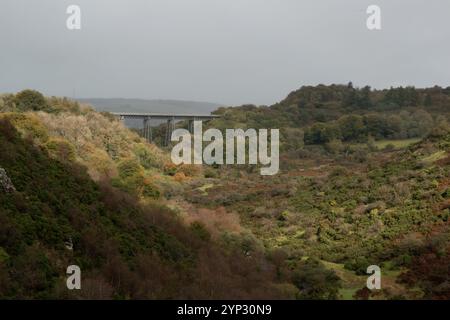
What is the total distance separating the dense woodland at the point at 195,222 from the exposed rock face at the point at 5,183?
0.51m

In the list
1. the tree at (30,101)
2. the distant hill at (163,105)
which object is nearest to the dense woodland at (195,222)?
the tree at (30,101)

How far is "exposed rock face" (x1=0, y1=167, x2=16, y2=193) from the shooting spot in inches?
634

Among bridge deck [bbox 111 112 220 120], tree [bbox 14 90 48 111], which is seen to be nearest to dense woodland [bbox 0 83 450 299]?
tree [bbox 14 90 48 111]

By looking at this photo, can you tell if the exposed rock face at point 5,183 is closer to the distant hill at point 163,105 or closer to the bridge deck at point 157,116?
the bridge deck at point 157,116

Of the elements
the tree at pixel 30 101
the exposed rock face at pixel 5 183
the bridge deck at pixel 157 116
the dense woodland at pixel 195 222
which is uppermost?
the tree at pixel 30 101

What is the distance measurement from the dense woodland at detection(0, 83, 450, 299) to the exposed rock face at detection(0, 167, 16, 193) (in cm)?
51

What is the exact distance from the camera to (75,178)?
21.9 m

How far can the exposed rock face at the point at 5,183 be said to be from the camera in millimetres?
16109

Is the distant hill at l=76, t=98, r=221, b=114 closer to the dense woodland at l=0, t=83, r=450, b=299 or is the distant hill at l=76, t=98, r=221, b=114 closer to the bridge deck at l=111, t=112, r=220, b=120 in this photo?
the bridge deck at l=111, t=112, r=220, b=120

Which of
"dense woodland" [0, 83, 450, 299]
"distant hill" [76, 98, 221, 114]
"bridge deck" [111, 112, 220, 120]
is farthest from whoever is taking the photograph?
"distant hill" [76, 98, 221, 114]

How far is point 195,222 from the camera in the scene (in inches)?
1027

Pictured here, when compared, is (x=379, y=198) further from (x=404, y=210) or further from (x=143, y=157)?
(x=143, y=157)

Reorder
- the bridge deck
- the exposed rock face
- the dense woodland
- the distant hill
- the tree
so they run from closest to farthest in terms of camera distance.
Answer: the dense woodland
the exposed rock face
the tree
the bridge deck
the distant hill
